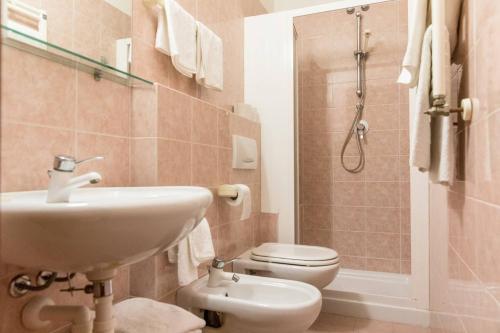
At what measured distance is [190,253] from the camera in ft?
4.37

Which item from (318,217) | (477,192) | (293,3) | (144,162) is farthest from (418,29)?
(293,3)

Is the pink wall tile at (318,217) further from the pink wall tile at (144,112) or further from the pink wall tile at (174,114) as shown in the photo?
the pink wall tile at (144,112)

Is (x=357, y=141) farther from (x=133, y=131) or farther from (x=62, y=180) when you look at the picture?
(x=62, y=180)

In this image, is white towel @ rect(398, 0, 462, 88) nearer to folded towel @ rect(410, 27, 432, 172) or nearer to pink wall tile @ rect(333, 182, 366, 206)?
folded towel @ rect(410, 27, 432, 172)

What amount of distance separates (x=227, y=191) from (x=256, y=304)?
59 centimetres

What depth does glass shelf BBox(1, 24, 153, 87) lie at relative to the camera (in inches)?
32.4

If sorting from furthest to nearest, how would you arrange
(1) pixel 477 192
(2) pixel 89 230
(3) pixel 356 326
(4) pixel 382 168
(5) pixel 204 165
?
(4) pixel 382 168, (3) pixel 356 326, (5) pixel 204 165, (1) pixel 477 192, (2) pixel 89 230

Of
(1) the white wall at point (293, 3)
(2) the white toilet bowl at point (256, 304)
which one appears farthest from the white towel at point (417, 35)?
(1) the white wall at point (293, 3)

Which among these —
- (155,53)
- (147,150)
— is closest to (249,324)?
(147,150)

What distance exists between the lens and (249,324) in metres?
1.27

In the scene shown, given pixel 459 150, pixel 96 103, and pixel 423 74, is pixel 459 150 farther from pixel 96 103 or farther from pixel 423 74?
pixel 96 103

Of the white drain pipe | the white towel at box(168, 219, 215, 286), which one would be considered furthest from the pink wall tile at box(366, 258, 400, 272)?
the white drain pipe

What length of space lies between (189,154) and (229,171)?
39 centimetres

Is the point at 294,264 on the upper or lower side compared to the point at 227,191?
lower
